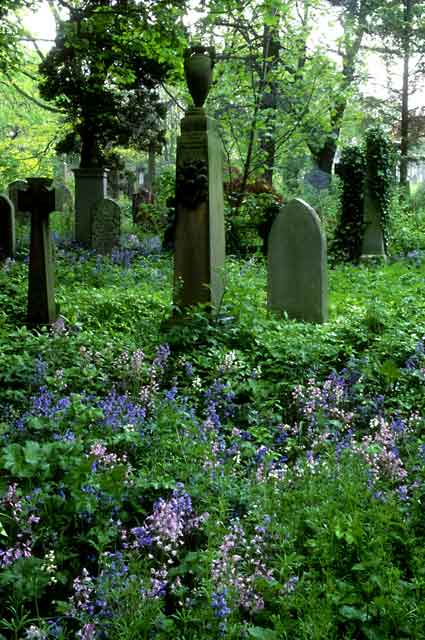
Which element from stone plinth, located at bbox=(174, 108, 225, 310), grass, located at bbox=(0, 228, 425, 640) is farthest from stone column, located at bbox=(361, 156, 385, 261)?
grass, located at bbox=(0, 228, 425, 640)

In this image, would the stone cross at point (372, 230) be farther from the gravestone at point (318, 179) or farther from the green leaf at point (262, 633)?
the green leaf at point (262, 633)

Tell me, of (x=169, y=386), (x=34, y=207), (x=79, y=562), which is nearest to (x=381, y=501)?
(x=79, y=562)

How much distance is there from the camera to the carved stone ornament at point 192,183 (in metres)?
6.36

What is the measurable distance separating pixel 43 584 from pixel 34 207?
5.43 meters

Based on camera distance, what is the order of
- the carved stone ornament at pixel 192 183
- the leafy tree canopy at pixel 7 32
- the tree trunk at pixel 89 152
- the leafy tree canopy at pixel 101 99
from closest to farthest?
the carved stone ornament at pixel 192 183
the leafy tree canopy at pixel 7 32
the leafy tree canopy at pixel 101 99
the tree trunk at pixel 89 152

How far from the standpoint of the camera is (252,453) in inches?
140

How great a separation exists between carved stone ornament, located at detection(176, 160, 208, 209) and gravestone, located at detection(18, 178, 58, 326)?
5.24ft

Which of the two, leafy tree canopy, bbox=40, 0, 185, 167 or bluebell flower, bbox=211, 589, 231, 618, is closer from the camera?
bluebell flower, bbox=211, 589, 231, 618

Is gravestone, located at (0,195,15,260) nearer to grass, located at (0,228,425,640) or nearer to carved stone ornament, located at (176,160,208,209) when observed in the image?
carved stone ornament, located at (176,160,208,209)

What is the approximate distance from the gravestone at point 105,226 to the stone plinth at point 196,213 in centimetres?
818

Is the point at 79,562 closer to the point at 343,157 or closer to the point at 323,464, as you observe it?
the point at 323,464

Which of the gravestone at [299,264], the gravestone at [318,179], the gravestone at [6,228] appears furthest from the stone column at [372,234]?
the gravestone at [318,179]

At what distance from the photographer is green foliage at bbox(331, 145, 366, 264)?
15.0 m

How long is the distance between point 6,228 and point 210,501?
10352mm
